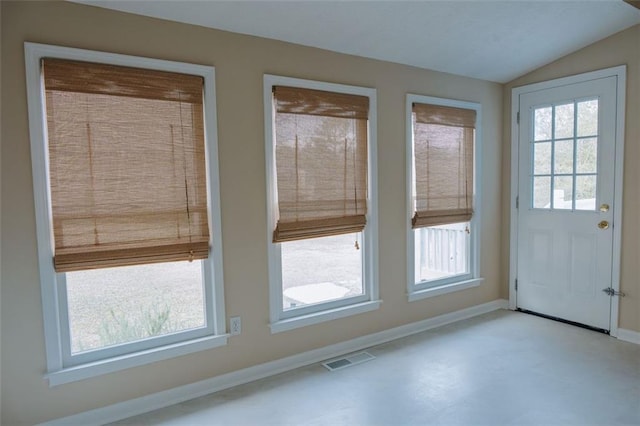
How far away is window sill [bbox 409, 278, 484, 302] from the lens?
359 centimetres

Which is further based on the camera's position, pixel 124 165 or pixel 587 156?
pixel 587 156

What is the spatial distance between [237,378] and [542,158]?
332cm

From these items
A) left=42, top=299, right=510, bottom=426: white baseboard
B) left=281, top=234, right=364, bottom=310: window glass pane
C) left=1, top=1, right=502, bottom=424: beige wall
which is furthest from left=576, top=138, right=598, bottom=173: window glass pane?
left=281, top=234, right=364, bottom=310: window glass pane

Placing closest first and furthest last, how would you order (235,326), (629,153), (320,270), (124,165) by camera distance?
(124,165) < (235,326) < (320,270) < (629,153)

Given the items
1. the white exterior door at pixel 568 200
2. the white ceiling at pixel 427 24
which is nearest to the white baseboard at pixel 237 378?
the white exterior door at pixel 568 200

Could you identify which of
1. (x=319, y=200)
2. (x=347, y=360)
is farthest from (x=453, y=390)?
(x=319, y=200)

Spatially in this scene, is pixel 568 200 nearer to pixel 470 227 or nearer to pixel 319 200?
pixel 470 227

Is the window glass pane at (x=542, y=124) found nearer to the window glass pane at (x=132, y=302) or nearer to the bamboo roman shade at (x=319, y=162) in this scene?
the bamboo roman shade at (x=319, y=162)

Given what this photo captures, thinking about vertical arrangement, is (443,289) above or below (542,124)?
below

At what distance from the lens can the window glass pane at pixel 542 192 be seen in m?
3.81

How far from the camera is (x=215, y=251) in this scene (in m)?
2.60

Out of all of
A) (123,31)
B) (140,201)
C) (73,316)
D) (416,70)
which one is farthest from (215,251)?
(416,70)

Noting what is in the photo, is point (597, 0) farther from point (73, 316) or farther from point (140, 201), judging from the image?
point (73, 316)

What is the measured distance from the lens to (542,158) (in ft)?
12.6
